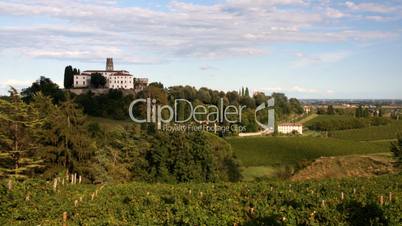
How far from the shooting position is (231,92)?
361 ft

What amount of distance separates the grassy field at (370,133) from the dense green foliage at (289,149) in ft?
35.1

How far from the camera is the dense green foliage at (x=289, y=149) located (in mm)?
55125

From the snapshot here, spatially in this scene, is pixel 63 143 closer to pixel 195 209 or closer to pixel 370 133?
pixel 195 209

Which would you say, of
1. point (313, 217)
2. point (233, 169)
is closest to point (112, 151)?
point (233, 169)

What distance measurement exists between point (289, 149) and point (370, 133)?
91.9ft

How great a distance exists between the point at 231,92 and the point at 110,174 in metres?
78.0

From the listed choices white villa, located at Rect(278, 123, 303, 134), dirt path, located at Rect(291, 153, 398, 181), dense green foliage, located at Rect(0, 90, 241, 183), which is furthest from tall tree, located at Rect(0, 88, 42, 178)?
white villa, located at Rect(278, 123, 303, 134)

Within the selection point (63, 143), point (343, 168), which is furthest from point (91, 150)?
point (343, 168)

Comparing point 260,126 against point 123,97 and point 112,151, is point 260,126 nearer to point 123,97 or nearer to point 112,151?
point 123,97

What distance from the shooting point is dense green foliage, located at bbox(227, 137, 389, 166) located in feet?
181

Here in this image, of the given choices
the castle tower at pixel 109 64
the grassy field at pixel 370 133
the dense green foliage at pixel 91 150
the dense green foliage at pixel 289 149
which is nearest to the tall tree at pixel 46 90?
the dense green foliage at pixel 91 150

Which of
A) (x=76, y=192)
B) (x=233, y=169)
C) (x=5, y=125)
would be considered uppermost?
(x=5, y=125)

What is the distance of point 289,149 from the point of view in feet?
200

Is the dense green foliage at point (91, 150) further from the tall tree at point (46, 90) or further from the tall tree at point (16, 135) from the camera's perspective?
the tall tree at point (46, 90)
